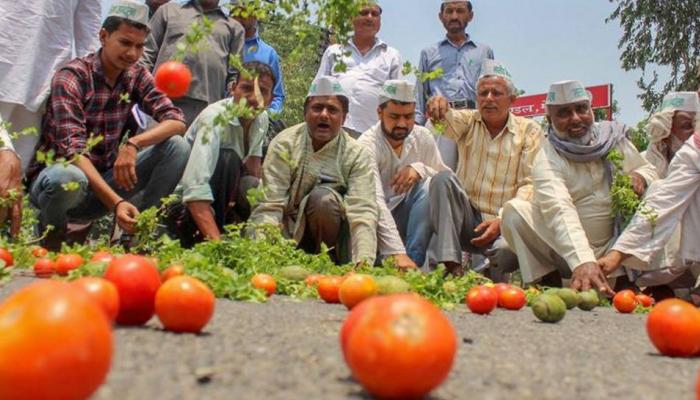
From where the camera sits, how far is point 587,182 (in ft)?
22.4

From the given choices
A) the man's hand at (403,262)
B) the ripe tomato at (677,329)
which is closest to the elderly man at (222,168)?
the man's hand at (403,262)

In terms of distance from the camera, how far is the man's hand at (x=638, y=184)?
662 cm

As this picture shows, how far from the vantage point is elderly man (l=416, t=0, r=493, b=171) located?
324 inches

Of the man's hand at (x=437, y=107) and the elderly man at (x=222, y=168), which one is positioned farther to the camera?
the man's hand at (x=437, y=107)

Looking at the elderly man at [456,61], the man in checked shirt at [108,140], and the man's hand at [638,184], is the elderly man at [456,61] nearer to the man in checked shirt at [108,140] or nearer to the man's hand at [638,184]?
the man's hand at [638,184]

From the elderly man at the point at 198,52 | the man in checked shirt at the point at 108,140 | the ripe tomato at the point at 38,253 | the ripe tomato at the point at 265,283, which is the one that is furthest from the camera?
the elderly man at the point at 198,52

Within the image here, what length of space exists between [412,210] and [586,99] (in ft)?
6.28

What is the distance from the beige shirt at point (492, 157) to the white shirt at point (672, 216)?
1288 millimetres

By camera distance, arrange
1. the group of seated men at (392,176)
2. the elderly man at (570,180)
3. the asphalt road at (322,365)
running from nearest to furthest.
A: 1. the asphalt road at (322,365)
2. the group of seated men at (392,176)
3. the elderly man at (570,180)

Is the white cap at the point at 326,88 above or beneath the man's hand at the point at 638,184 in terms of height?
above

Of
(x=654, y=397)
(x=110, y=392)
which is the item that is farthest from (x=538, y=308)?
(x=110, y=392)

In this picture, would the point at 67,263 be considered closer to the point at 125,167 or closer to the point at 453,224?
the point at 125,167

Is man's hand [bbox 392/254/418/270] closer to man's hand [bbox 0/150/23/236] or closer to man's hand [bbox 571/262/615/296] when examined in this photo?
man's hand [bbox 571/262/615/296]

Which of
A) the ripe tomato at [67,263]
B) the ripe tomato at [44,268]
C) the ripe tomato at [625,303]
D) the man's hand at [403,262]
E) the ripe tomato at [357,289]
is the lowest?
the ripe tomato at [625,303]
